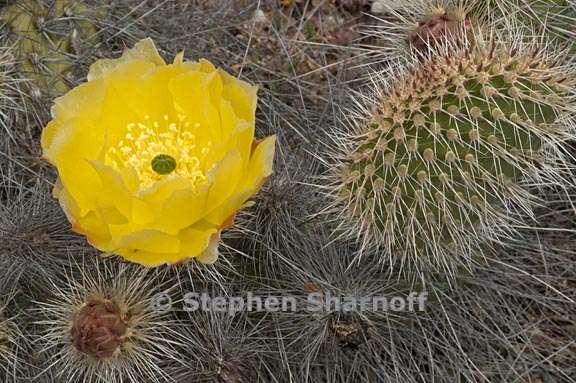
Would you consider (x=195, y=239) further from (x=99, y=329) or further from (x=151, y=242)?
(x=99, y=329)

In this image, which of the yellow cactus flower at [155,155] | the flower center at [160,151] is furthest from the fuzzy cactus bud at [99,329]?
the flower center at [160,151]

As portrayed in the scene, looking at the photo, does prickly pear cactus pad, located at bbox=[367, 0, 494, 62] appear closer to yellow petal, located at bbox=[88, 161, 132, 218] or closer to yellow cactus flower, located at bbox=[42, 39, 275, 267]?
yellow cactus flower, located at bbox=[42, 39, 275, 267]

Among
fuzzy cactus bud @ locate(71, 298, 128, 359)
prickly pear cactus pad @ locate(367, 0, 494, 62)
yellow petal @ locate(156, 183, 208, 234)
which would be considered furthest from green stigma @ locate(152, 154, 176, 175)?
prickly pear cactus pad @ locate(367, 0, 494, 62)

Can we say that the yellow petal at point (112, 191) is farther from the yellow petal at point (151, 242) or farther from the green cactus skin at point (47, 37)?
the green cactus skin at point (47, 37)

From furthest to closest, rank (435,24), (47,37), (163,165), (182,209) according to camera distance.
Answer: (47,37), (435,24), (163,165), (182,209)

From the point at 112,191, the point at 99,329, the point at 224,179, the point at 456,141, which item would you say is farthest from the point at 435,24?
the point at 99,329

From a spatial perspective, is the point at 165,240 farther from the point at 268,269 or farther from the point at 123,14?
the point at 123,14
